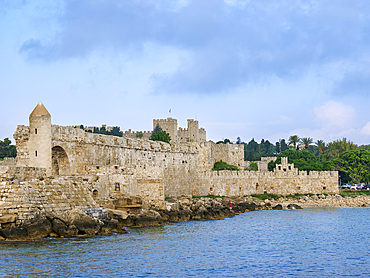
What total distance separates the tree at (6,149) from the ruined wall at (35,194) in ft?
151

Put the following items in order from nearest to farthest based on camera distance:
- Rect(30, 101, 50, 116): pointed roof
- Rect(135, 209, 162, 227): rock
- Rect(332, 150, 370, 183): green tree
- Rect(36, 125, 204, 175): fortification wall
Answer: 1. Rect(135, 209, 162, 227): rock
2. Rect(30, 101, 50, 116): pointed roof
3. Rect(36, 125, 204, 175): fortification wall
4. Rect(332, 150, 370, 183): green tree

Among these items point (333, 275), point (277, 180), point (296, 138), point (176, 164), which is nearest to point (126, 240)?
point (333, 275)

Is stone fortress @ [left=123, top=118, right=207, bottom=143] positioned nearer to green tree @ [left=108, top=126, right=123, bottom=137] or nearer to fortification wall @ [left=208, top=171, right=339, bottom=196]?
green tree @ [left=108, top=126, right=123, bottom=137]

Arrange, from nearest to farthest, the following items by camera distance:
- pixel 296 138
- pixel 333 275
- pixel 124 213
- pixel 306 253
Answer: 1. pixel 333 275
2. pixel 306 253
3. pixel 124 213
4. pixel 296 138

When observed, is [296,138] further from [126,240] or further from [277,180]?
[126,240]

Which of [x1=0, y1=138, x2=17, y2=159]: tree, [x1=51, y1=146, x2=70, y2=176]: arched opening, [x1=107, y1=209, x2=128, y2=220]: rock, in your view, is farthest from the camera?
[x1=0, y1=138, x2=17, y2=159]: tree

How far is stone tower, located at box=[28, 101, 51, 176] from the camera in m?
29.0

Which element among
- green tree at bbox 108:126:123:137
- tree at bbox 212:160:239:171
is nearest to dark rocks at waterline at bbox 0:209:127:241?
tree at bbox 212:160:239:171

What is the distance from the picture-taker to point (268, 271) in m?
19.0

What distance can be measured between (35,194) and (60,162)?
1032 centimetres

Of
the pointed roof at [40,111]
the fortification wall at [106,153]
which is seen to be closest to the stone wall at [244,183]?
the fortification wall at [106,153]

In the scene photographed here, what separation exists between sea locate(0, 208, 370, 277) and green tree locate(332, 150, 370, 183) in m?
36.2

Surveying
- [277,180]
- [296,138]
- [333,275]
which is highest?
[296,138]

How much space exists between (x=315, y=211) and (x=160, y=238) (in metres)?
22.3
